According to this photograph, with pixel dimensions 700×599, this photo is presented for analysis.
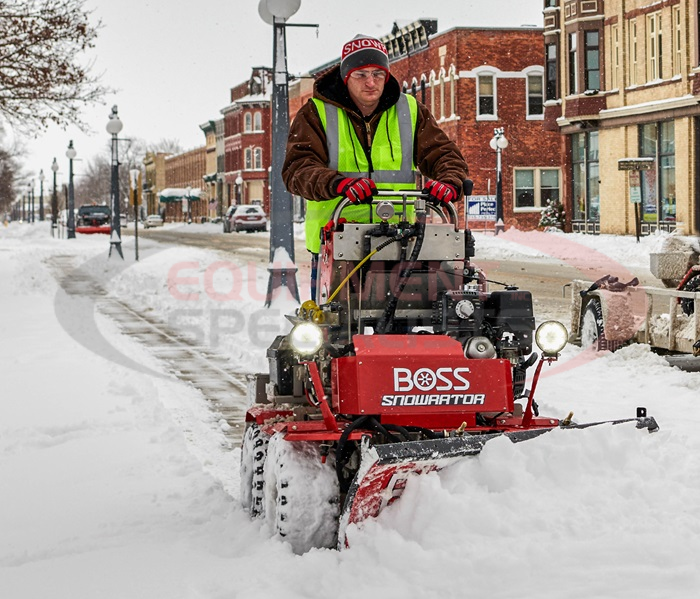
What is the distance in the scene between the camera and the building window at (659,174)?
110ft

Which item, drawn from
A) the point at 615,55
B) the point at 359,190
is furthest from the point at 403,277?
the point at 615,55

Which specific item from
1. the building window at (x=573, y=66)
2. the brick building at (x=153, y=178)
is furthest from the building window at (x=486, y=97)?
the brick building at (x=153, y=178)

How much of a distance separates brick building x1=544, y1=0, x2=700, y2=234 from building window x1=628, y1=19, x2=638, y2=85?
0.03 m

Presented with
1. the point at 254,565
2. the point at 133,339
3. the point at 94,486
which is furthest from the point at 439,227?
the point at 133,339

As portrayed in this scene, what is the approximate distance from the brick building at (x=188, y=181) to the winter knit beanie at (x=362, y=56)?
100403 mm

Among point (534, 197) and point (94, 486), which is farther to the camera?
point (534, 197)

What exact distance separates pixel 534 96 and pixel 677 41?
1612 centimetres

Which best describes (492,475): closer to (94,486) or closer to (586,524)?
(586,524)

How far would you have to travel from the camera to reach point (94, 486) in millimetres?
6043

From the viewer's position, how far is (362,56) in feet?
18.2

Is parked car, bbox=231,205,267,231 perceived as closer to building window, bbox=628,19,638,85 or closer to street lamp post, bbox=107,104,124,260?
street lamp post, bbox=107,104,124,260

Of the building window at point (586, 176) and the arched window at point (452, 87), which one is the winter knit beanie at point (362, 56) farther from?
the arched window at point (452, 87)

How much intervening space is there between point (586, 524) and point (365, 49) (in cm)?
255

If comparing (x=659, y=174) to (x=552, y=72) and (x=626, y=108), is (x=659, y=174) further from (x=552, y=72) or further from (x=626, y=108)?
(x=552, y=72)
